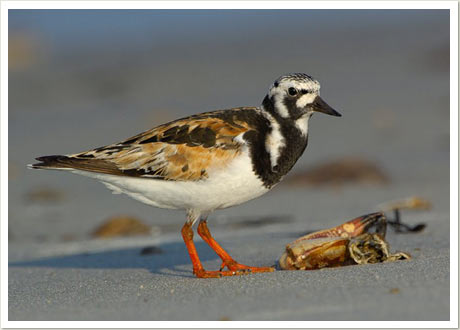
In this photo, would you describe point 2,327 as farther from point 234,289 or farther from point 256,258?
point 256,258

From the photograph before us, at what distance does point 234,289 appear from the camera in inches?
159

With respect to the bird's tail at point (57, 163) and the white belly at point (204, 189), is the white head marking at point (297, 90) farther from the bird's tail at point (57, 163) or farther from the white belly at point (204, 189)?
the bird's tail at point (57, 163)

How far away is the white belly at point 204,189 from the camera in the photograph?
457 cm

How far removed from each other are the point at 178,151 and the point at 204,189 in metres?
0.33

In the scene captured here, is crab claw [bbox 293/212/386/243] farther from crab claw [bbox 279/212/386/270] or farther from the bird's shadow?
the bird's shadow

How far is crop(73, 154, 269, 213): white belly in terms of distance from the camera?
4566 millimetres

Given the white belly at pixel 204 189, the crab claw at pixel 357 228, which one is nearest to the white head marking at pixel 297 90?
the white belly at pixel 204 189

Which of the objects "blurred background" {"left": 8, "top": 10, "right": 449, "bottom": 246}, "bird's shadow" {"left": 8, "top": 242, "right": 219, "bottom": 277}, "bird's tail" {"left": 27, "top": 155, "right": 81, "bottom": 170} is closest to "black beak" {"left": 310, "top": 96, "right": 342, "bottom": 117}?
"bird's shadow" {"left": 8, "top": 242, "right": 219, "bottom": 277}

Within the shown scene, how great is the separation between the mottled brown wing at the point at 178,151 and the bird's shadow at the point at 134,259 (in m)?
0.84

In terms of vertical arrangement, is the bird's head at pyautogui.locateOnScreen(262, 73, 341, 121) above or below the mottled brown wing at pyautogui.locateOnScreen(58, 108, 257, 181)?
above

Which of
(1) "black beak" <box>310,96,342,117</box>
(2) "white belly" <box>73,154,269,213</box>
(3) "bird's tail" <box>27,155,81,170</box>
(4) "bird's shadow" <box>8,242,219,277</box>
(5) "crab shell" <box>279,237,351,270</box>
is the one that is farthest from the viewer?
(4) "bird's shadow" <box>8,242,219,277</box>

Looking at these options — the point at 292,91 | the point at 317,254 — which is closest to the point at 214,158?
the point at 292,91

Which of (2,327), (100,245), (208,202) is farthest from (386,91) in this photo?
(2,327)

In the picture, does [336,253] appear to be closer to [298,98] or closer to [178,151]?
[298,98]
